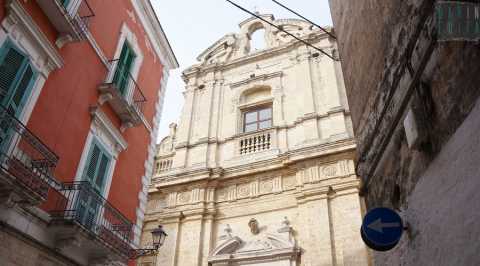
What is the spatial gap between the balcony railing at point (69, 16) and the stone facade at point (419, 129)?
15.2 feet

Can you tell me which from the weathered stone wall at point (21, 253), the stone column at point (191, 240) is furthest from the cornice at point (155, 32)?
the weathered stone wall at point (21, 253)

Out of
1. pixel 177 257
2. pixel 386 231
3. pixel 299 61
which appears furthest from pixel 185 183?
pixel 386 231

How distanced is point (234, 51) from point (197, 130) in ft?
15.4

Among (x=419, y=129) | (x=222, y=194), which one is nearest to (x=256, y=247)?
(x=222, y=194)

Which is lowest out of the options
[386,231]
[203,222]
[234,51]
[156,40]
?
[386,231]

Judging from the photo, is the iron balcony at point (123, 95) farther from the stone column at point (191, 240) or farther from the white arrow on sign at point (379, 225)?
the white arrow on sign at point (379, 225)

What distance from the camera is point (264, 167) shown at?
13.7 m

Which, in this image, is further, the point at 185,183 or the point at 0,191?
the point at 185,183

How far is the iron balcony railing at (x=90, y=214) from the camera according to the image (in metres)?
6.37

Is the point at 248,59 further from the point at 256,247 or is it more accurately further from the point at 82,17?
the point at 82,17

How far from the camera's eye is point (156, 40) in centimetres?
1126

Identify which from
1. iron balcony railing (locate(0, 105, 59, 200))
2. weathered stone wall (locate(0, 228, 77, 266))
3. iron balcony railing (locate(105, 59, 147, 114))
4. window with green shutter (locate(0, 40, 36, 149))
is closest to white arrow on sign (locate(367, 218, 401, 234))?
iron balcony railing (locate(0, 105, 59, 200))

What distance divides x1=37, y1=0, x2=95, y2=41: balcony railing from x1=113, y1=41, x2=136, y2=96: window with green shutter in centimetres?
129

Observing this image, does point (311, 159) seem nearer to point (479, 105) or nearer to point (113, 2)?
point (113, 2)
